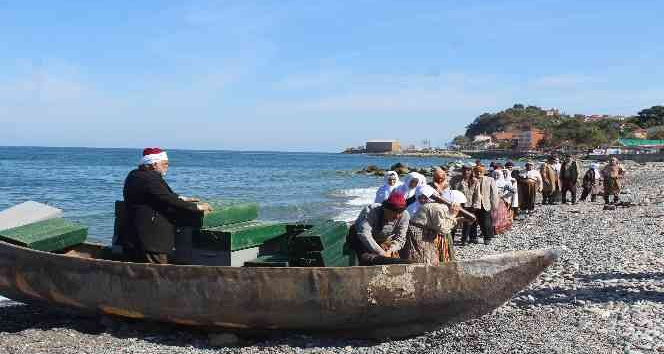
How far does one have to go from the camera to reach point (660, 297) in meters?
7.72

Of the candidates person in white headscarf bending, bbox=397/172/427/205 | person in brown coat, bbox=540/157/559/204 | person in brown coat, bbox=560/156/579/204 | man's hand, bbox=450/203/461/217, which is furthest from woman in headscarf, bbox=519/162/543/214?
man's hand, bbox=450/203/461/217

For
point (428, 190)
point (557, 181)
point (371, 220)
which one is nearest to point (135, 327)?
point (371, 220)

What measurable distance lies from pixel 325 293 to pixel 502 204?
30.9 ft

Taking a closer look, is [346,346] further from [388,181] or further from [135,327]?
[388,181]

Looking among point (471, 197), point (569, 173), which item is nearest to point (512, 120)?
point (569, 173)

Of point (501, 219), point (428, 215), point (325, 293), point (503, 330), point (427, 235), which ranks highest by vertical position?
point (428, 215)

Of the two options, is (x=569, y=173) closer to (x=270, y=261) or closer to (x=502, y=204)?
(x=502, y=204)

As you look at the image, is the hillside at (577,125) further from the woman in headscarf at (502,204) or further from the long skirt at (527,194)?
the woman in headscarf at (502,204)

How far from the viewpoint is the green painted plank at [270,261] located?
22.2 feet

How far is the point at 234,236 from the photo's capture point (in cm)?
708

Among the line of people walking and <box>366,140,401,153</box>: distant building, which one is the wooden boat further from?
<box>366,140,401,153</box>: distant building

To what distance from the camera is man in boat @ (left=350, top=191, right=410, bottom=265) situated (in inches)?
273

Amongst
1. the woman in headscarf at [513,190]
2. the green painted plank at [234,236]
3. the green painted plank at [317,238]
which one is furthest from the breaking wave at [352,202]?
the green painted plank at [317,238]

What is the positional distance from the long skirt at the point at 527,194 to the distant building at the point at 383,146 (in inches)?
6418
